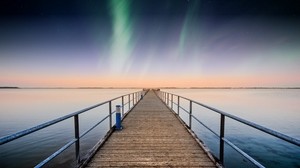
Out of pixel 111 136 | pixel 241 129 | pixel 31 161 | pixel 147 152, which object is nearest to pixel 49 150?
pixel 31 161

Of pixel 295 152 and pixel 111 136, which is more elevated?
pixel 111 136

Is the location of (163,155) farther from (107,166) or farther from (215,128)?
(215,128)

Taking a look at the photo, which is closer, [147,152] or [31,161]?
[147,152]

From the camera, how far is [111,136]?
5.65 m

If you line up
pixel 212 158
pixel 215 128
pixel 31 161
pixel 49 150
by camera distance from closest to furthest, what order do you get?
pixel 212 158
pixel 31 161
pixel 49 150
pixel 215 128

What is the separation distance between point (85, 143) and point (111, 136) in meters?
6.83

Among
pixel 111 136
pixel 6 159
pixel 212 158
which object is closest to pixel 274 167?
pixel 212 158

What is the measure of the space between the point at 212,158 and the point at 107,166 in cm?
221

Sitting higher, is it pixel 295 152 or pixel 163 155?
pixel 163 155

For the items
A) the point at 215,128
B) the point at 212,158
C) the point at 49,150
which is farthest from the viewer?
the point at 215,128

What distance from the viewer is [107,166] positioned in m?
3.56

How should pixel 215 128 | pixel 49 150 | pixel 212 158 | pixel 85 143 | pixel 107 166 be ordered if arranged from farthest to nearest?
1. pixel 215 128
2. pixel 85 143
3. pixel 49 150
4. pixel 212 158
5. pixel 107 166

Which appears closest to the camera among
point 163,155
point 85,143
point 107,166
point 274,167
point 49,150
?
point 107,166

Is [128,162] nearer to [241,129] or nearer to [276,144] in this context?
[276,144]
